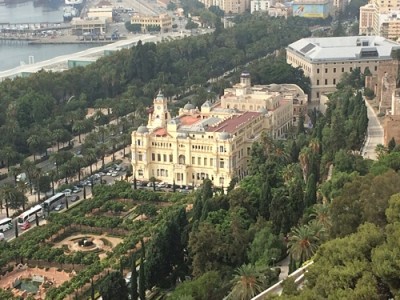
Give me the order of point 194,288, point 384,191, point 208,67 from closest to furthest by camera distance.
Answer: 1. point 384,191
2. point 194,288
3. point 208,67

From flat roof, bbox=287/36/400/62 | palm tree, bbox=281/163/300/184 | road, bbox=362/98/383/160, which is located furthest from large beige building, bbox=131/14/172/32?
palm tree, bbox=281/163/300/184

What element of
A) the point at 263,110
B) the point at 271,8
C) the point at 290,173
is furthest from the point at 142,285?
the point at 271,8

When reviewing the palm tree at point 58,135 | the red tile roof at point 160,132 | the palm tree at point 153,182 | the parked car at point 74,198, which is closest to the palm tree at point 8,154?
the palm tree at point 58,135

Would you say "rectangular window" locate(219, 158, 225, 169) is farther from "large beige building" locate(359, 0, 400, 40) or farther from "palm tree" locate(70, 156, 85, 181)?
"large beige building" locate(359, 0, 400, 40)

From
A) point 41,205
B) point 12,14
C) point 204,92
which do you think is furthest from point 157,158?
point 12,14

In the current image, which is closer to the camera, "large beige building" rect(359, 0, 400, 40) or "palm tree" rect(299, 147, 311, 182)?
"palm tree" rect(299, 147, 311, 182)

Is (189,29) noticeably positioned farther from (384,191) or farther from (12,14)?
(384,191)
